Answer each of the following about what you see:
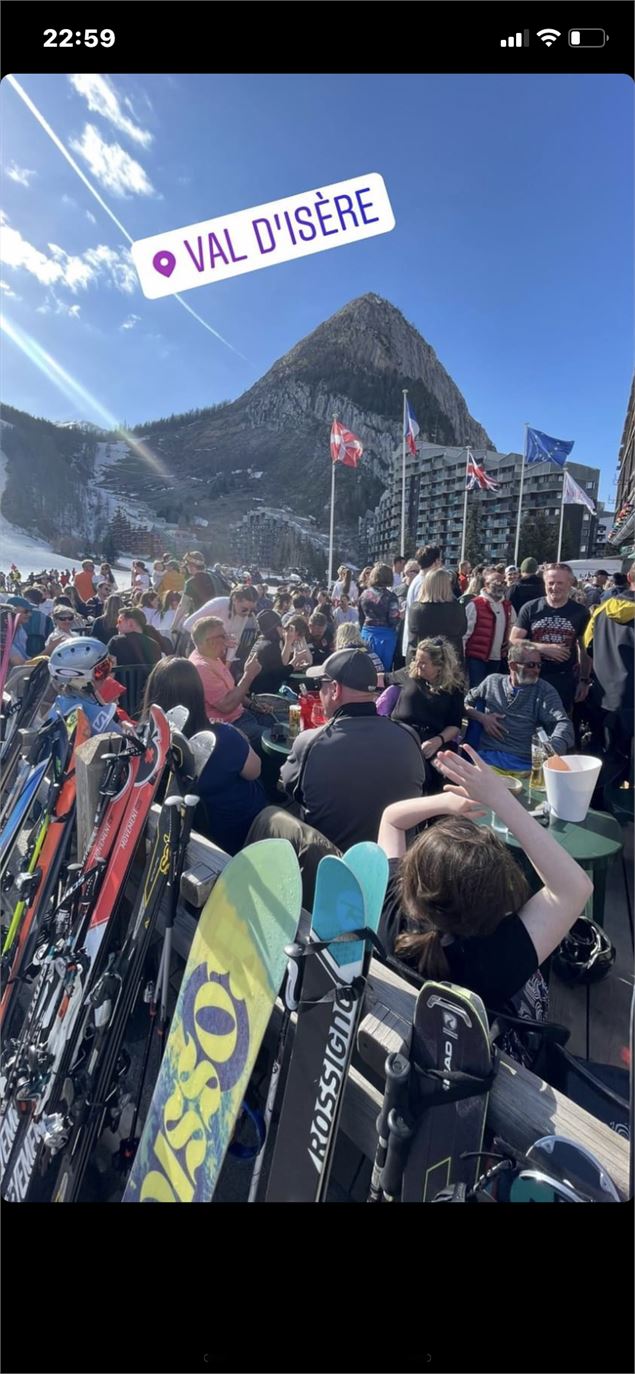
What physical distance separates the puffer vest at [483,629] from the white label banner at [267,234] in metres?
3.57

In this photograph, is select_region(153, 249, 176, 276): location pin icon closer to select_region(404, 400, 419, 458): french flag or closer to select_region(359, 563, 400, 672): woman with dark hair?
select_region(359, 563, 400, 672): woman with dark hair

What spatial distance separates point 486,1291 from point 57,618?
4696 millimetres

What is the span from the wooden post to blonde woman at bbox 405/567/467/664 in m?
2.10

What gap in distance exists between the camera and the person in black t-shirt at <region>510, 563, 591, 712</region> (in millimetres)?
3500

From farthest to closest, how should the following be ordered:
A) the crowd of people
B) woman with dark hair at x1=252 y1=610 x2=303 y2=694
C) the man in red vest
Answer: the man in red vest, woman with dark hair at x1=252 y1=610 x2=303 y2=694, the crowd of people

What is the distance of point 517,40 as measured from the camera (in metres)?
0.99

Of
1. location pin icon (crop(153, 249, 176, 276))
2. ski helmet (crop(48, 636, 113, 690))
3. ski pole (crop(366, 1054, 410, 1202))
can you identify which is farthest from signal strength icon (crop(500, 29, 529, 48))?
ski helmet (crop(48, 636, 113, 690))

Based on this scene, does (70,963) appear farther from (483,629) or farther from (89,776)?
(483,629)

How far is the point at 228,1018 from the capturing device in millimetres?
1299

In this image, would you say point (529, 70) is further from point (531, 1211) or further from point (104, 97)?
point (531, 1211)

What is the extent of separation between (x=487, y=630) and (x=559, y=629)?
952mm

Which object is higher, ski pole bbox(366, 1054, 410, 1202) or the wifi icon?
the wifi icon

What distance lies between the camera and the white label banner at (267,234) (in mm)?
1188

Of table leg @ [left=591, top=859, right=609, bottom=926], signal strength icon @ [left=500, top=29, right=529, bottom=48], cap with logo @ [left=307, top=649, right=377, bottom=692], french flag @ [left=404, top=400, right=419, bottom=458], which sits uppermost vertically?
french flag @ [left=404, top=400, right=419, bottom=458]
